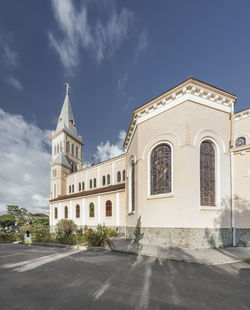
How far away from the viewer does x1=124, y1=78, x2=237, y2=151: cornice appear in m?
10.0

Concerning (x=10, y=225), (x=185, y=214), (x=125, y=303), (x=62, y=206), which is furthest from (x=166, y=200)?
(x=10, y=225)

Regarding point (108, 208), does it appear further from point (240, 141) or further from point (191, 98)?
point (191, 98)

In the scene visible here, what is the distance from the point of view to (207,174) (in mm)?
10289

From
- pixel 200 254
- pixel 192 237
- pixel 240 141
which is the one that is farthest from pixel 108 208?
pixel 240 141

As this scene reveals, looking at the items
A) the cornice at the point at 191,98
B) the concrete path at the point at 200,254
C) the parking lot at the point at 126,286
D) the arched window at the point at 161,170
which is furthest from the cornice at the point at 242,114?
the parking lot at the point at 126,286

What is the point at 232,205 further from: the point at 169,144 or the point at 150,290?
the point at 150,290

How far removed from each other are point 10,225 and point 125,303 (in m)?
51.5

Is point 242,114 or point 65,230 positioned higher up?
point 242,114

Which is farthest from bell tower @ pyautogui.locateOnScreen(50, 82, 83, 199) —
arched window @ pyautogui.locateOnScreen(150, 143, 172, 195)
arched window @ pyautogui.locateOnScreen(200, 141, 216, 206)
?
arched window @ pyautogui.locateOnScreen(200, 141, 216, 206)

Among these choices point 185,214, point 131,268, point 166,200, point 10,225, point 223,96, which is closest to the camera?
point 131,268

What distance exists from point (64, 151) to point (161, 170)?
3125cm

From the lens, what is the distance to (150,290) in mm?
4559

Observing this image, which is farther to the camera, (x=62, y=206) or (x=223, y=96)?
(x=62, y=206)

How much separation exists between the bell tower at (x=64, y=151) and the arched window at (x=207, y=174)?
29.4 m
